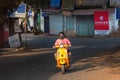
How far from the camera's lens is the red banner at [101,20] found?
50.8 metres

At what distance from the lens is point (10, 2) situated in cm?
2269

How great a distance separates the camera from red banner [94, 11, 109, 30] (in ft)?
167

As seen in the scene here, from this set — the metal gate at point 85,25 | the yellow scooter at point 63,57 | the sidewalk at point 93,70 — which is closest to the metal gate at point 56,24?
the metal gate at point 85,25

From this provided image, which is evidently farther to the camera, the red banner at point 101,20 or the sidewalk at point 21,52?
the red banner at point 101,20

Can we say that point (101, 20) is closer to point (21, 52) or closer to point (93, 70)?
point (21, 52)

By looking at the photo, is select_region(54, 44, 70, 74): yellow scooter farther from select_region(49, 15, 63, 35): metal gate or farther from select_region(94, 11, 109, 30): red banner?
select_region(49, 15, 63, 35): metal gate

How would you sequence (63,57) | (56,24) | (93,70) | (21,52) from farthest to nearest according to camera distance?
1. (56,24)
2. (21,52)
3. (93,70)
4. (63,57)

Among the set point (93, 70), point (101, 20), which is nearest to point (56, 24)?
point (101, 20)

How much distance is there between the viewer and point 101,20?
51250 millimetres

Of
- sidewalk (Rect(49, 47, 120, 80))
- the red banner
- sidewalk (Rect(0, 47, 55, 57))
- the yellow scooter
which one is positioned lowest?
sidewalk (Rect(0, 47, 55, 57))

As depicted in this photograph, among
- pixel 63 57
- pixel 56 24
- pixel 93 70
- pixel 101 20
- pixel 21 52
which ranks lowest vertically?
pixel 21 52

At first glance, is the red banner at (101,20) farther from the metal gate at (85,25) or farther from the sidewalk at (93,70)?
the sidewalk at (93,70)

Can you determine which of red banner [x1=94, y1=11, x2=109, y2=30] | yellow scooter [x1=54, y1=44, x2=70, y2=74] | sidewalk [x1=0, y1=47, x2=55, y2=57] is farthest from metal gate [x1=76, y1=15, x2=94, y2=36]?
yellow scooter [x1=54, y1=44, x2=70, y2=74]

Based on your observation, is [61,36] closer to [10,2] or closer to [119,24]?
[10,2]
